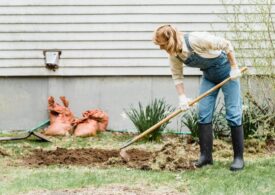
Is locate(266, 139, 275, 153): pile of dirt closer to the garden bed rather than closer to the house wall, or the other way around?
the garden bed

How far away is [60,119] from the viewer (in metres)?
9.33

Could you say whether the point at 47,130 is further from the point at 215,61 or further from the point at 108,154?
the point at 215,61

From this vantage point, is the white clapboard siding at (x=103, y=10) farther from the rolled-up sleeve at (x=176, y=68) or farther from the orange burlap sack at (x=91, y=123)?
the rolled-up sleeve at (x=176, y=68)

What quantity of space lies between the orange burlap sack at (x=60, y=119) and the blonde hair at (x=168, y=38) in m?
3.65

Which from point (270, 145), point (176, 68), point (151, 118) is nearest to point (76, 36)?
point (151, 118)

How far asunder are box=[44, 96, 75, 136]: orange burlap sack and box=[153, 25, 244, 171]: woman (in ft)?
10.0

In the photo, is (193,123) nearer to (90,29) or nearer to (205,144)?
(205,144)

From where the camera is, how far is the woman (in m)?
5.93

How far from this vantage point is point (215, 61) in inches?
247

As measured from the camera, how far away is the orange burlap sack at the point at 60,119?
9.20 m

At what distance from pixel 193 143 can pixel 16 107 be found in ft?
9.44

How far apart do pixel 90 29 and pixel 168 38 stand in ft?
12.7

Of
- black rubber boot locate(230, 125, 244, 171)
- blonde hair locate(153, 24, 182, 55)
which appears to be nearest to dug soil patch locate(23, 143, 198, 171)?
black rubber boot locate(230, 125, 244, 171)

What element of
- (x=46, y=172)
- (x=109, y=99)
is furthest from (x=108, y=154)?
(x=109, y=99)
